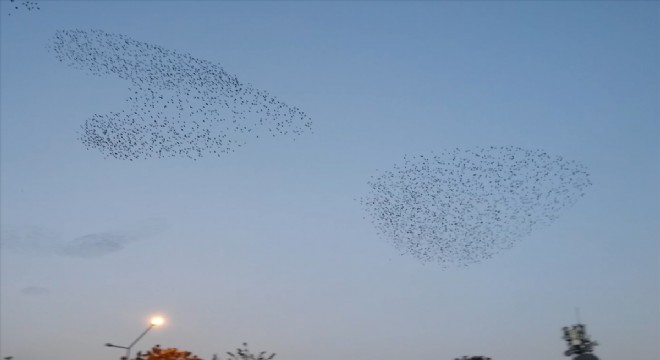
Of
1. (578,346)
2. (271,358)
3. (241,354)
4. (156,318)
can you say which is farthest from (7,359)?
(578,346)

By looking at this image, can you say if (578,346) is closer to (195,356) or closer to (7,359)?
(195,356)

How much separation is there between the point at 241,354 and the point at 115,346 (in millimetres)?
18331

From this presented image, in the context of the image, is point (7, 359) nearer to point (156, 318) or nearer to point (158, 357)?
point (158, 357)

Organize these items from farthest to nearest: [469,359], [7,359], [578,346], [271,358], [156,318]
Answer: [469,359]
[578,346]
[7,359]
[271,358]
[156,318]

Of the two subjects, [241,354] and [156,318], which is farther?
[241,354]

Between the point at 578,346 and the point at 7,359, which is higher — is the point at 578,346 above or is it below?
below

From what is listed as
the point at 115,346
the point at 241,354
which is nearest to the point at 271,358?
the point at 241,354

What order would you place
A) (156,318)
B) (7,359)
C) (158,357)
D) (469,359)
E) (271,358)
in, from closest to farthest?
(156,318) → (158,357) → (271,358) → (7,359) → (469,359)

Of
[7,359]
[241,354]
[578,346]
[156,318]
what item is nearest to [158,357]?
[156,318]

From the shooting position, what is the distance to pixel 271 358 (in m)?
50.0

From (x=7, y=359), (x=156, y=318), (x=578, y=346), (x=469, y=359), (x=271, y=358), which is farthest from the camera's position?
(x=469, y=359)

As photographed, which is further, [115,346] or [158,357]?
[158,357]

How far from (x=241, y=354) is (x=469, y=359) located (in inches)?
1288

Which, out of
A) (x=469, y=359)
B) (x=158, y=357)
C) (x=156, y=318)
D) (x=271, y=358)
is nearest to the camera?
(x=156, y=318)
